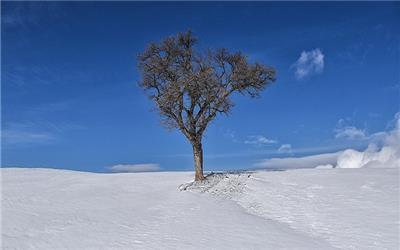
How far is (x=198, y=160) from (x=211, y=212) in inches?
373

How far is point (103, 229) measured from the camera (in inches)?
639

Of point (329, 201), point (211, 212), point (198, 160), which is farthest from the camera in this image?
point (198, 160)

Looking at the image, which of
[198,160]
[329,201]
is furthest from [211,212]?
[198,160]

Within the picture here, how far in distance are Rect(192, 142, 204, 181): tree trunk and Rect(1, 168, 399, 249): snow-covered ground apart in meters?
0.92

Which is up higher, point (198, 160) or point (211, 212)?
point (198, 160)

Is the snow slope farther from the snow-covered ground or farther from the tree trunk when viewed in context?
the tree trunk

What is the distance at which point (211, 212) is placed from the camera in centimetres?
2041

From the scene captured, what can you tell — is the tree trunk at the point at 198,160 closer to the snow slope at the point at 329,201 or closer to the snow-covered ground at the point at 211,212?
the snow-covered ground at the point at 211,212

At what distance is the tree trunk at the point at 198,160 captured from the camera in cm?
2942

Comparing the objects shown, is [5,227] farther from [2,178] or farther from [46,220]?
[2,178]

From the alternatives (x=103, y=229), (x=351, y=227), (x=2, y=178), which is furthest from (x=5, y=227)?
(x=2, y=178)

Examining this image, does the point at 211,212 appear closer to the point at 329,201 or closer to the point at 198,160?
the point at 329,201

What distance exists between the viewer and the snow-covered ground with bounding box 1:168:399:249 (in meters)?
14.8

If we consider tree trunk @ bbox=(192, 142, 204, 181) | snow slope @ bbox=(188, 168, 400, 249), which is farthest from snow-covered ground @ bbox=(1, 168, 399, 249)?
tree trunk @ bbox=(192, 142, 204, 181)
